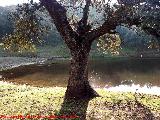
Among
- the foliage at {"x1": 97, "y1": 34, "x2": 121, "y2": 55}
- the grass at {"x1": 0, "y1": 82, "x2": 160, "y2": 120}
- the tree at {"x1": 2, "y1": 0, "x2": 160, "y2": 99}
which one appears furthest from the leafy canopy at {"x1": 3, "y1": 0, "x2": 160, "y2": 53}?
the grass at {"x1": 0, "y1": 82, "x2": 160, "y2": 120}

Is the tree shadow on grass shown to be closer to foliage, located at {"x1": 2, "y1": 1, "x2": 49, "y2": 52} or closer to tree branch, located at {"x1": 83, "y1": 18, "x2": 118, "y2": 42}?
tree branch, located at {"x1": 83, "y1": 18, "x2": 118, "y2": 42}

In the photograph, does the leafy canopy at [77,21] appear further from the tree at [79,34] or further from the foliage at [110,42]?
the foliage at [110,42]

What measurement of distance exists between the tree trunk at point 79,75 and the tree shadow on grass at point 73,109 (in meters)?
0.91

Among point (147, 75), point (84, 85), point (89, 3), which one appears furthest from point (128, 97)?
point (147, 75)

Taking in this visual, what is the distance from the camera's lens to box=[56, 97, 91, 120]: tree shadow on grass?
24.7 metres

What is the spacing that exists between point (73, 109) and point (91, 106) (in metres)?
1.53

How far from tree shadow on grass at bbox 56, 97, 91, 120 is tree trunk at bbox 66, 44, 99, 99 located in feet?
3.00

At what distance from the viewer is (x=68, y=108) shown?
2681 centimetres

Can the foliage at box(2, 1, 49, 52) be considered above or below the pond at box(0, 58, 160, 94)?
above

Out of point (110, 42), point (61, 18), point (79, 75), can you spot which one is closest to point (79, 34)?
point (61, 18)

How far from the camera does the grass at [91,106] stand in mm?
25172

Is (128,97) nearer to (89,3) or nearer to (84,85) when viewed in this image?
(84,85)

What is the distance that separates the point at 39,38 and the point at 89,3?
5.65 metres

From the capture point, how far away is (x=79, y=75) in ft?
98.9
